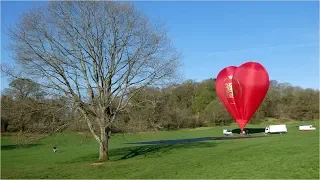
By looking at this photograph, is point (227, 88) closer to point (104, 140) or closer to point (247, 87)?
point (247, 87)

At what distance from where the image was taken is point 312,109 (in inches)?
3184

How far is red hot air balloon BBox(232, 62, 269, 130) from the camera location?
2214cm

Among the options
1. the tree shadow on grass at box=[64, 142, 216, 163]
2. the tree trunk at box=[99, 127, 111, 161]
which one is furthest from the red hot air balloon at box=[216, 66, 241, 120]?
the tree trunk at box=[99, 127, 111, 161]

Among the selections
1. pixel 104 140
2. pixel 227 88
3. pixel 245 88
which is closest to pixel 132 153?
pixel 104 140

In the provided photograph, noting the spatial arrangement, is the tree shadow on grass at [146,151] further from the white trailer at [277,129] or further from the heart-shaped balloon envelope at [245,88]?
the white trailer at [277,129]

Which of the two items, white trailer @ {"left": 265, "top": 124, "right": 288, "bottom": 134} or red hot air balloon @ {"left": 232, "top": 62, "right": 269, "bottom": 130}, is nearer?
red hot air balloon @ {"left": 232, "top": 62, "right": 269, "bottom": 130}

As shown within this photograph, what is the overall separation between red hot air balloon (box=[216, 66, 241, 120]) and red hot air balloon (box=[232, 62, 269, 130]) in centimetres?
37

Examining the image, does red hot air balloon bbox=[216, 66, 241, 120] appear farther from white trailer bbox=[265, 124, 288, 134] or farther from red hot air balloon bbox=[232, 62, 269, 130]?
white trailer bbox=[265, 124, 288, 134]

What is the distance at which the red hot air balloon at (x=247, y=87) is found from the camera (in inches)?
872

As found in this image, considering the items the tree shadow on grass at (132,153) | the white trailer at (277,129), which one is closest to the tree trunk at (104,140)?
the tree shadow on grass at (132,153)

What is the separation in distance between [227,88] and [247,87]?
1477 mm


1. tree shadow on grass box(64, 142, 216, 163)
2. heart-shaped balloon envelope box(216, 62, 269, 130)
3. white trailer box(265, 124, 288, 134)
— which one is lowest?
tree shadow on grass box(64, 142, 216, 163)

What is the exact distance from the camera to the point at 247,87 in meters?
22.1

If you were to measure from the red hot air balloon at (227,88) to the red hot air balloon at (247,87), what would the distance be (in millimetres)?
369
